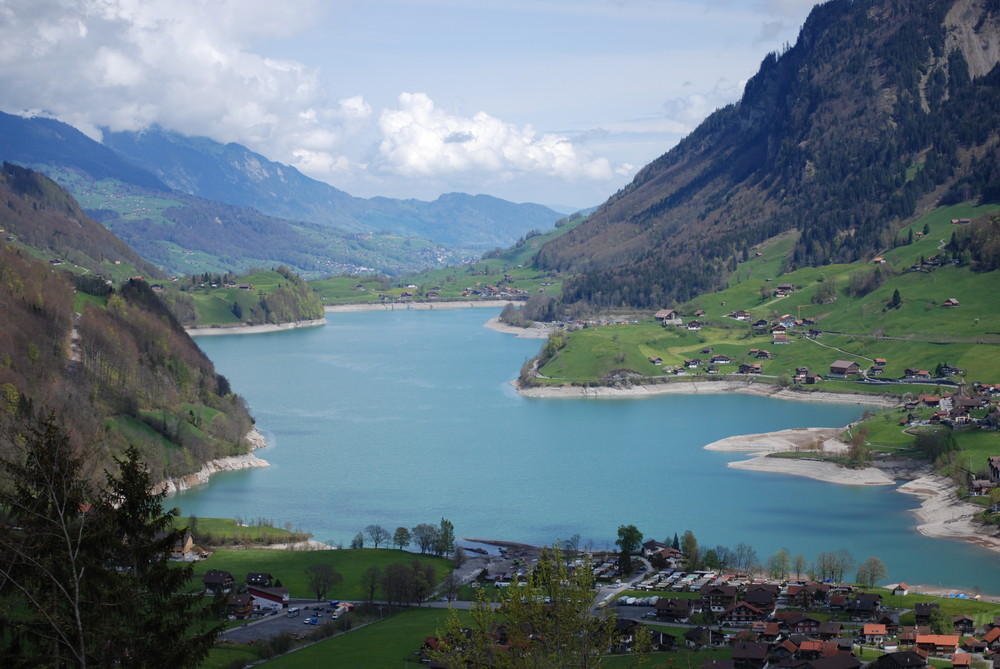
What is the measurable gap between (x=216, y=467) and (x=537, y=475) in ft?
A: 62.8

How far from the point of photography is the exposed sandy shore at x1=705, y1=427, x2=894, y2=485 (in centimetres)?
6162

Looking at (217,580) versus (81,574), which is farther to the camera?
(217,580)

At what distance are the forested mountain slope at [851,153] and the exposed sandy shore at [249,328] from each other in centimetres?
4119

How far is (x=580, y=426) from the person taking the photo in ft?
268

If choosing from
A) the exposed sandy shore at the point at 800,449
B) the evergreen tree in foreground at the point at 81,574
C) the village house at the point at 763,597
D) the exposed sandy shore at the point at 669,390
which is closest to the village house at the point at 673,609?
the village house at the point at 763,597

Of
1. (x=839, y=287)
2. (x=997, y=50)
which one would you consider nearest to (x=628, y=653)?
(x=839, y=287)

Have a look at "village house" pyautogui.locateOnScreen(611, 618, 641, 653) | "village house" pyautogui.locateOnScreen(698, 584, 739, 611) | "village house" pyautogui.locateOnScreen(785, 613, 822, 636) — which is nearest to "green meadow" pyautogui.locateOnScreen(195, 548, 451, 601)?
"village house" pyautogui.locateOnScreen(698, 584, 739, 611)

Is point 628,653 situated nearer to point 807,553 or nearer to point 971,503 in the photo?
point 807,553

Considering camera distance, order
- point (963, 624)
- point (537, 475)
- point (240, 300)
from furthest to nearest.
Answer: point (240, 300), point (537, 475), point (963, 624)

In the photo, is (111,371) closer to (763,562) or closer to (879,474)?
(763,562)

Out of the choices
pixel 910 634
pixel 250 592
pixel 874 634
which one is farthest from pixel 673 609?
pixel 250 592

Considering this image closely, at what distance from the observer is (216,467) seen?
6519 centimetres

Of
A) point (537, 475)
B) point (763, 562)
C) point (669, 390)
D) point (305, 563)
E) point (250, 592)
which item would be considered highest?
point (669, 390)

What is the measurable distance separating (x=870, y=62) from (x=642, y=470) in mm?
128140
